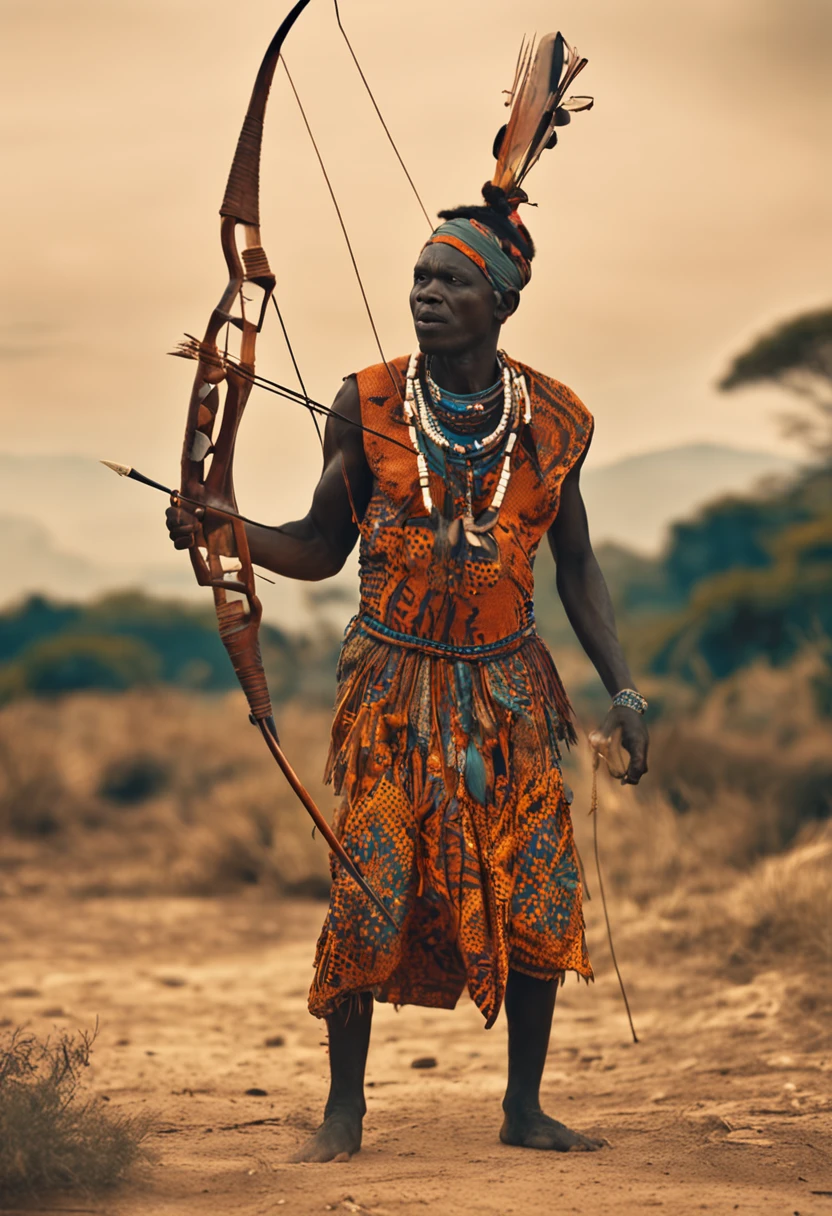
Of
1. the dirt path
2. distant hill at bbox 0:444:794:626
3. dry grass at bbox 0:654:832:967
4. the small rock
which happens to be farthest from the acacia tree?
the small rock

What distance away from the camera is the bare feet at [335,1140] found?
4266mm

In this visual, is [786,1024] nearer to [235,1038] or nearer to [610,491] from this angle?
[235,1038]

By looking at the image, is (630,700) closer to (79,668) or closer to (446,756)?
(446,756)

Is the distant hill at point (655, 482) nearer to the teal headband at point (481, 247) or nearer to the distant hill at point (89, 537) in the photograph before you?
the distant hill at point (89, 537)

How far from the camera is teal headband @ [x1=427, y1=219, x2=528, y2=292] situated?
4340 mm

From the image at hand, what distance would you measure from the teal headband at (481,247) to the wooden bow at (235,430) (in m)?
0.57

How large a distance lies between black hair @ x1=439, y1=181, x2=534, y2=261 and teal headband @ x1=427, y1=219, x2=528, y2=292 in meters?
0.04

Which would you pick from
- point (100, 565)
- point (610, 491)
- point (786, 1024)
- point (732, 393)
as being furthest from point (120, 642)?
point (610, 491)

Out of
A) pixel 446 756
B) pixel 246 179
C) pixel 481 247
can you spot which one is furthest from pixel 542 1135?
pixel 246 179

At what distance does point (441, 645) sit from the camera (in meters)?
4.34

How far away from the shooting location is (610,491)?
68438mm

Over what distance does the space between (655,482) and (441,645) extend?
2419 inches

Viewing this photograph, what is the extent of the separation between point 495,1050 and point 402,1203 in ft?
9.25

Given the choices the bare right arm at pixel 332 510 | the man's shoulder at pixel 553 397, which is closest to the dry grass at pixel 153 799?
the bare right arm at pixel 332 510
